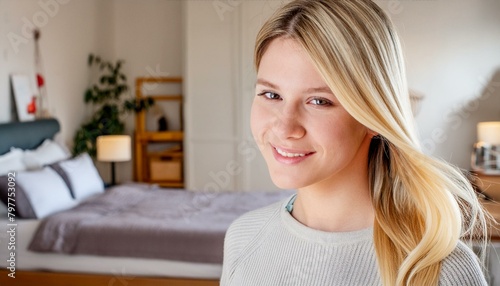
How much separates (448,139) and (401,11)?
70 centimetres

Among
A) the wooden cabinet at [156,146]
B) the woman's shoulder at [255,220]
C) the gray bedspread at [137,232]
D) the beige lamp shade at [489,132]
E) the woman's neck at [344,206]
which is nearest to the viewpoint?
the woman's neck at [344,206]

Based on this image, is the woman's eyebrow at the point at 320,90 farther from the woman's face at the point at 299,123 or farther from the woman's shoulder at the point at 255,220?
the woman's shoulder at the point at 255,220

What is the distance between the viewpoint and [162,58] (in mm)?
3607

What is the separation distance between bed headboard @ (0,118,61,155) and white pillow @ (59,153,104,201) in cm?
17

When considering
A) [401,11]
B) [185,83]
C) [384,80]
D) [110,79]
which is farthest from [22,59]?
[384,80]

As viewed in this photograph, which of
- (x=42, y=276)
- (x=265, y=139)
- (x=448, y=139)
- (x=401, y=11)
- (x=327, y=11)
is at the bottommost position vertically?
(x=42, y=276)

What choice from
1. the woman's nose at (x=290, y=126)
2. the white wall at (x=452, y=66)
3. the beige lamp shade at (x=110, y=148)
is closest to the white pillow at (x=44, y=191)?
the beige lamp shade at (x=110, y=148)

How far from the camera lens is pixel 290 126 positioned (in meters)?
0.67

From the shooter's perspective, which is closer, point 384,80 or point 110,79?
point 384,80

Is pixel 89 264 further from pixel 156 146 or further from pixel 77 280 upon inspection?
pixel 156 146

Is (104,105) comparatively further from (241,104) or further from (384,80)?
(384,80)

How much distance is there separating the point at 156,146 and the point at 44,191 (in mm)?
1292

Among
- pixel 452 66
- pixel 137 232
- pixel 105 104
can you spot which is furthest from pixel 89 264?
pixel 452 66

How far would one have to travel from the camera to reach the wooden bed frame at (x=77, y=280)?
2.25 m
